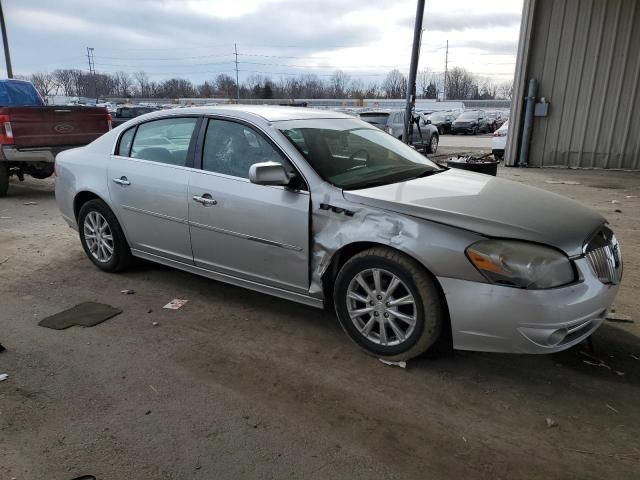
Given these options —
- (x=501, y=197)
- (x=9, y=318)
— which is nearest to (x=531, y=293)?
(x=501, y=197)

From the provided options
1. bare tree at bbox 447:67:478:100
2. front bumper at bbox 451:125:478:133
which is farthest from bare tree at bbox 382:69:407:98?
front bumper at bbox 451:125:478:133

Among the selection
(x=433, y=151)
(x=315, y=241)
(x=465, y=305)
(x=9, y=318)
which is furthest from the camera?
(x=433, y=151)

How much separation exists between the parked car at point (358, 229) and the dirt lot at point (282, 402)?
1.04 ft

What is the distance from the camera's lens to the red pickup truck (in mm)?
8492

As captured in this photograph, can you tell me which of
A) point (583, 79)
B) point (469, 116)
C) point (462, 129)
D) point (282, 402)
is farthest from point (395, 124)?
point (469, 116)

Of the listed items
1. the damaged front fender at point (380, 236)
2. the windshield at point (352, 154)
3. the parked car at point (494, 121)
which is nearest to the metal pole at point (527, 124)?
the windshield at point (352, 154)

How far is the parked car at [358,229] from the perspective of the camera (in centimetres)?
283

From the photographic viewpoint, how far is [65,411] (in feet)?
9.18

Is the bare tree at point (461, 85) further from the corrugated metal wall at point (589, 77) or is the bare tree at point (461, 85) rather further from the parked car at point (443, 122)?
the corrugated metal wall at point (589, 77)

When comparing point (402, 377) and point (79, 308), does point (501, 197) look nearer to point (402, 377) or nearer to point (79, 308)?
point (402, 377)

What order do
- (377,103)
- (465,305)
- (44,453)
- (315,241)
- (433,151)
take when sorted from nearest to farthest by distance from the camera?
(44,453) → (465,305) → (315,241) → (433,151) → (377,103)

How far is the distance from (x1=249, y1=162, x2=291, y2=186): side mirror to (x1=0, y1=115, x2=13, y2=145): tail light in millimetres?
7144

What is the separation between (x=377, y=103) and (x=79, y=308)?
179 feet

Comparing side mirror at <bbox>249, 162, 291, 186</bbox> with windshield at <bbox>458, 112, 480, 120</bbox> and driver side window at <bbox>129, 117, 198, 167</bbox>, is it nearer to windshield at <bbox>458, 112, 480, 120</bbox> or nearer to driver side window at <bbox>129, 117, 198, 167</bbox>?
driver side window at <bbox>129, 117, 198, 167</bbox>
